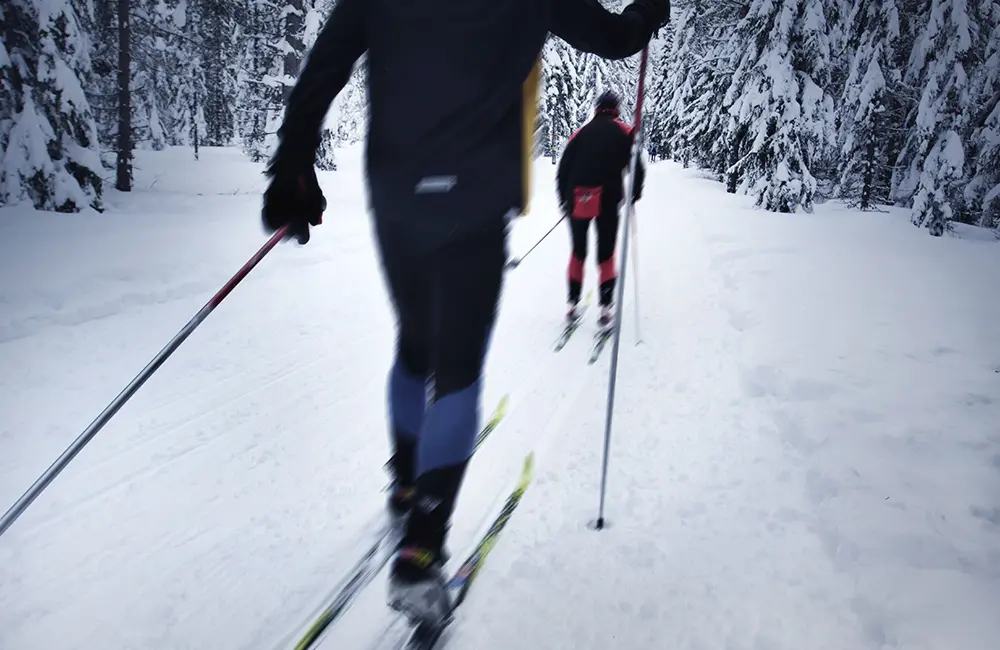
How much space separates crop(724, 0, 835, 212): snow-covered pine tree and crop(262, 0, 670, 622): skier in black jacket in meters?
15.0

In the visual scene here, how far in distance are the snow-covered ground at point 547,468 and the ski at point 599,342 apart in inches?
3.9

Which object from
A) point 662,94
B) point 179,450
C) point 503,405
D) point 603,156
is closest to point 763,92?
point 603,156

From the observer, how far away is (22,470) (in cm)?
275

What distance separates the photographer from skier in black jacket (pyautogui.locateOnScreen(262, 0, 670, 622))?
152 centimetres

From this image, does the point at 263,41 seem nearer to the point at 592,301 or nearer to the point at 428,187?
the point at 592,301

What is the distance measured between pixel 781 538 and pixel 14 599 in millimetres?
3007

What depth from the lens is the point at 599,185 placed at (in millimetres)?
5172

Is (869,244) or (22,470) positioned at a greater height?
(869,244)

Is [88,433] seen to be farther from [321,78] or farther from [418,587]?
[321,78]

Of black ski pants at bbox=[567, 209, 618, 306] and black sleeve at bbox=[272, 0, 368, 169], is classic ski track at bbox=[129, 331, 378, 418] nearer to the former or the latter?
black ski pants at bbox=[567, 209, 618, 306]

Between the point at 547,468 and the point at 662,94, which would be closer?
the point at 547,468

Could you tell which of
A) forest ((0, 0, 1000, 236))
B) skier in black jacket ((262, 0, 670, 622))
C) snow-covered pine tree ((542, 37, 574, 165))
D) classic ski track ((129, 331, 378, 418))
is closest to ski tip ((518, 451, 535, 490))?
skier in black jacket ((262, 0, 670, 622))

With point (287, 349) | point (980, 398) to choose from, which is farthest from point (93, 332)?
point (980, 398)

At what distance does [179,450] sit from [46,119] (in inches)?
378
